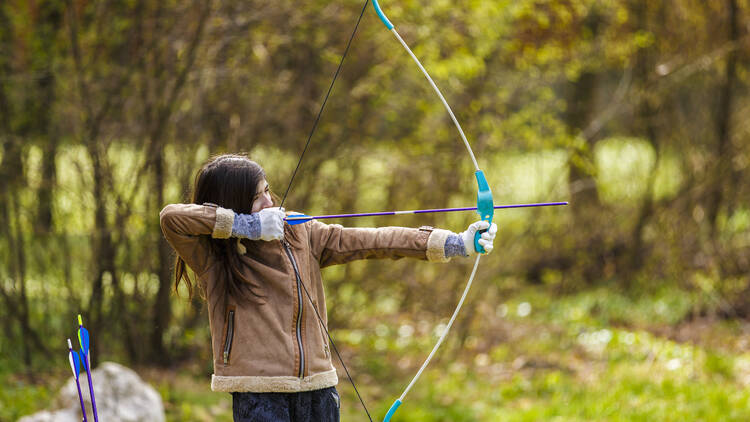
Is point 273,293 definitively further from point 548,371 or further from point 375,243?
point 548,371

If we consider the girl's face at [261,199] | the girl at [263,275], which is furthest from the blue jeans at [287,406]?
the girl's face at [261,199]

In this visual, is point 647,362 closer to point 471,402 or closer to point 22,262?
point 471,402

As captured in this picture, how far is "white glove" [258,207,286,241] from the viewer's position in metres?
2.30

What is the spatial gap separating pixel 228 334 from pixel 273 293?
6.6 inches

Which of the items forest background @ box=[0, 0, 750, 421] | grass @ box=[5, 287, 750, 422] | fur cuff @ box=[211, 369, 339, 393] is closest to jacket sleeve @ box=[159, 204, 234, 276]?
fur cuff @ box=[211, 369, 339, 393]

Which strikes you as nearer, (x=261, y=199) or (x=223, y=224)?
(x=223, y=224)

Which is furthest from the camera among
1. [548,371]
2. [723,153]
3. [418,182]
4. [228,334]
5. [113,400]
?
[723,153]

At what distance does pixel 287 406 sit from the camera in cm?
239

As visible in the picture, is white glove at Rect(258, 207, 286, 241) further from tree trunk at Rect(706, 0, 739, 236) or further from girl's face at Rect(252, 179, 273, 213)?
tree trunk at Rect(706, 0, 739, 236)

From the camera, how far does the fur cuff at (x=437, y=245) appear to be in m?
2.42

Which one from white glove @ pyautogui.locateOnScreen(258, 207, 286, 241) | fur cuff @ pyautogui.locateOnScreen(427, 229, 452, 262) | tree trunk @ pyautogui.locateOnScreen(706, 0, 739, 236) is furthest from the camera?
tree trunk @ pyautogui.locateOnScreen(706, 0, 739, 236)

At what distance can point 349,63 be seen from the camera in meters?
5.75

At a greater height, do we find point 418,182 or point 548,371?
point 418,182

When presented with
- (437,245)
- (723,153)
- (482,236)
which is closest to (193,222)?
(437,245)
